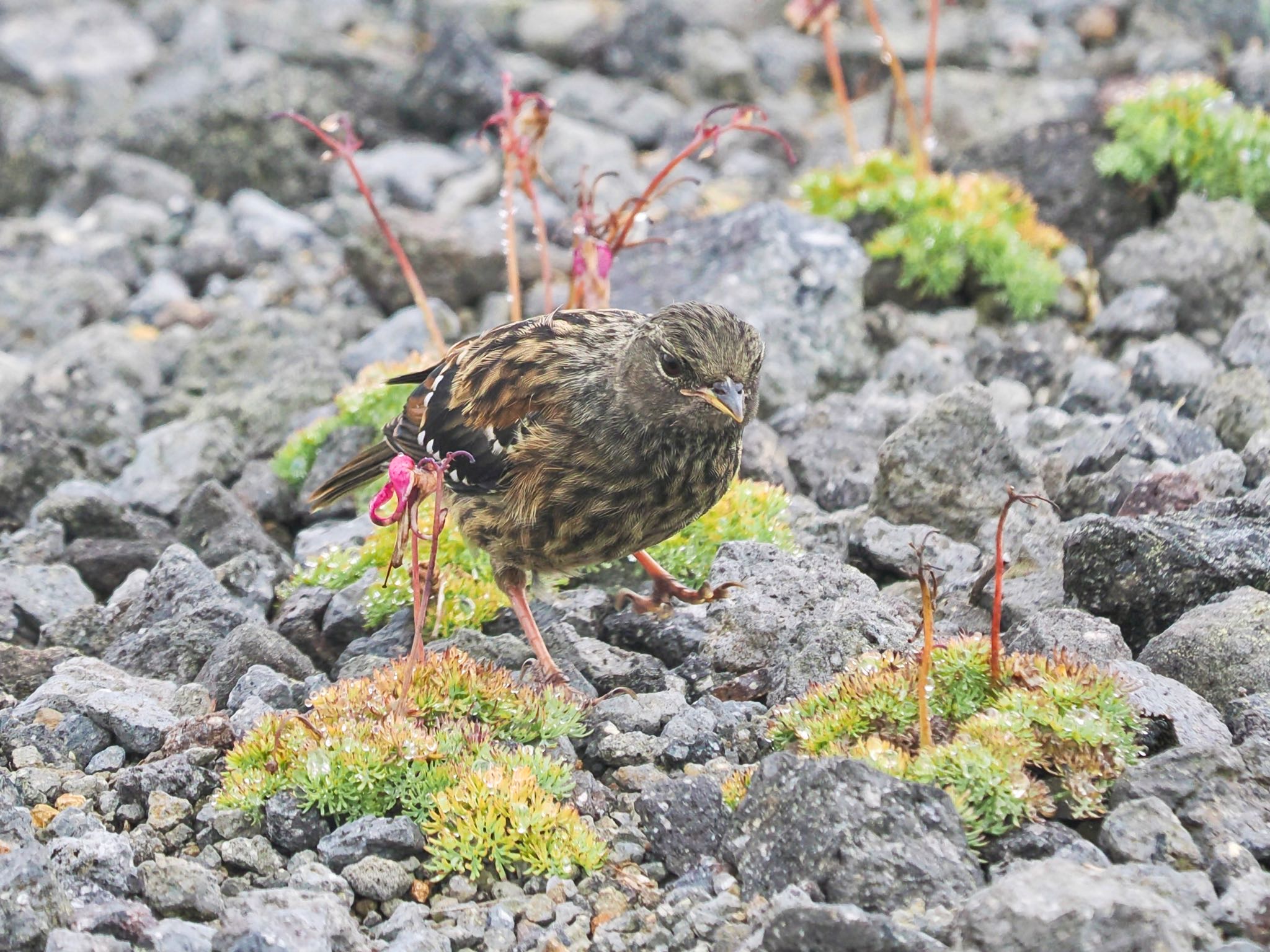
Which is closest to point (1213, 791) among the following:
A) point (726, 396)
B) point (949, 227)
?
point (726, 396)

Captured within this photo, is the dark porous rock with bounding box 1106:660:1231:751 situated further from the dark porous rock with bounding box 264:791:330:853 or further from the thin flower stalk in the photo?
the thin flower stalk

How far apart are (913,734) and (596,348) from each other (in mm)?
2152

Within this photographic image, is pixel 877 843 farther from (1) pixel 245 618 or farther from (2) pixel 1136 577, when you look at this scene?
(1) pixel 245 618

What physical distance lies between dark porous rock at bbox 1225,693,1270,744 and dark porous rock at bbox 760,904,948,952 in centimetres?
140

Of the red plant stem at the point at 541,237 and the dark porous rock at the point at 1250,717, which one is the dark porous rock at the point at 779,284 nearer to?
the red plant stem at the point at 541,237

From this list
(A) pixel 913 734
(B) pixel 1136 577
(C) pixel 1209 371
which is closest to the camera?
(A) pixel 913 734

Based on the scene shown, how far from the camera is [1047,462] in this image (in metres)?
6.96

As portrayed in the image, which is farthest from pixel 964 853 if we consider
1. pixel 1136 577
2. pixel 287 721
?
pixel 287 721

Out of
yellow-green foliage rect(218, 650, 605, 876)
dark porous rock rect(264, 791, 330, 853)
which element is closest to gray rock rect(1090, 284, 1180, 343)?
yellow-green foliage rect(218, 650, 605, 876)

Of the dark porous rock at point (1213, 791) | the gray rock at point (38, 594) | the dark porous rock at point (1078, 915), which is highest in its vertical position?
the dark porous rock at point (1078, 915)

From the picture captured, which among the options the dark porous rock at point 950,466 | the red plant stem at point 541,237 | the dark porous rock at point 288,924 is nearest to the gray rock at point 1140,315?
the dark porous rock at point 950,466

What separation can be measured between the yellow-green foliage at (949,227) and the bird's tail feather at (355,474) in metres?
3.77

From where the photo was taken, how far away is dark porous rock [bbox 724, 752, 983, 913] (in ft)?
12.6

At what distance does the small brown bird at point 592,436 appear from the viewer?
17.6 ft
